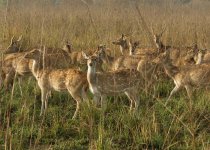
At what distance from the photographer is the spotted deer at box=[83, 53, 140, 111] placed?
6.88 m

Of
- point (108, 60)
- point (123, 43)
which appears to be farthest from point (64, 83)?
point (123, 43)

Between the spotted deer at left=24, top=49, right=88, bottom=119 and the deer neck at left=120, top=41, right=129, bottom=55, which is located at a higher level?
the deer neck at left=120, top=41, right=129, bottom=55

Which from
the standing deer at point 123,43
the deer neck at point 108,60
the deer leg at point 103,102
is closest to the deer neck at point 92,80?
the deer leg at point 103,102

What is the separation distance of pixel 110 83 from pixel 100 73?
263 millimetres

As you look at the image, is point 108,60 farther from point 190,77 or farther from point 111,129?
point 111,129

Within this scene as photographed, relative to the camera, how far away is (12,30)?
1155 cm

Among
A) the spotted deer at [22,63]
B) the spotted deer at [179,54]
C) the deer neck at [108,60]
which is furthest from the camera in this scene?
the spotted deer at [179,54]

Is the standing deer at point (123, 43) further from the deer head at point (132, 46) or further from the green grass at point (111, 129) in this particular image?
the green grass at point (111, 129)

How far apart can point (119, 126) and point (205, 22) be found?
9.58 metres

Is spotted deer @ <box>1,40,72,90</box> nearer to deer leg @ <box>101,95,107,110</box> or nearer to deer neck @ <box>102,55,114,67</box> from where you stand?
deer neck @ <box>102,55,114,67</box>

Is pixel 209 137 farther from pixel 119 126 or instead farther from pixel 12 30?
pixel 12 30

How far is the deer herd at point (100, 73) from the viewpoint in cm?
691

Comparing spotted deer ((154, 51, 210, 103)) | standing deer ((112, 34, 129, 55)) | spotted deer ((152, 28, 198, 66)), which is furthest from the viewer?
standing deer ((112, 34, 129, 55))

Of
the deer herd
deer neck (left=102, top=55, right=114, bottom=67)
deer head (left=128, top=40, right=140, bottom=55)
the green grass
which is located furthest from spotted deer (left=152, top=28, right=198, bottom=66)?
the green grass
